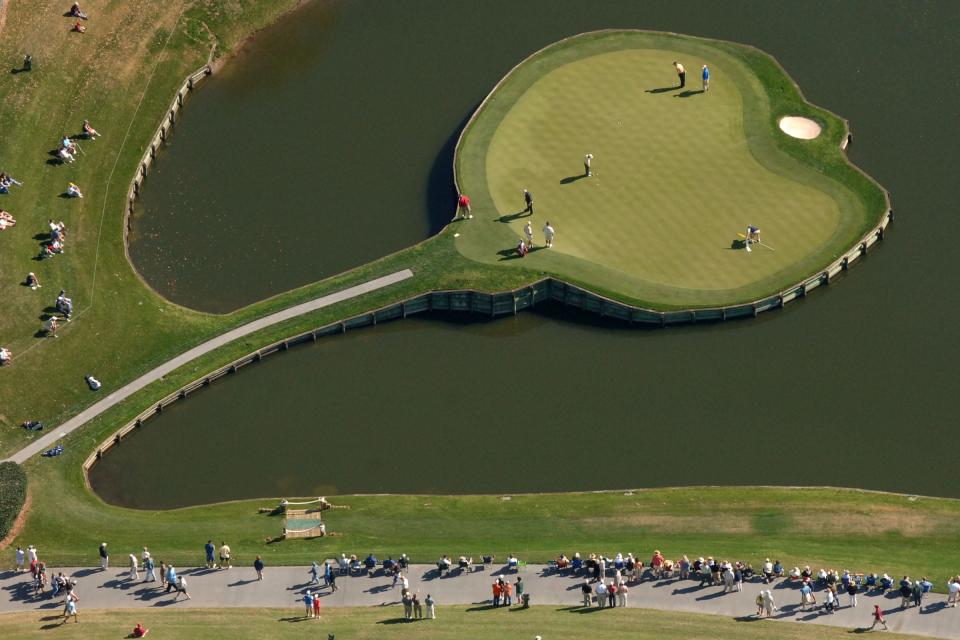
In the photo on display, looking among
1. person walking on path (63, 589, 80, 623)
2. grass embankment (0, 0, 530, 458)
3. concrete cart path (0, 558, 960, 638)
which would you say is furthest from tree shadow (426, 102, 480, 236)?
person walking on path (63, 589, 80, 623)

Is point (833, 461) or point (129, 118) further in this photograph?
point (129, 118)

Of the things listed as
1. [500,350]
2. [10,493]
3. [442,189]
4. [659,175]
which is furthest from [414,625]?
[659,175]

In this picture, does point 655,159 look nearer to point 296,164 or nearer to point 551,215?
point 551,215

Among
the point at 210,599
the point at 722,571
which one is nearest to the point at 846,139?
the point at 722,571

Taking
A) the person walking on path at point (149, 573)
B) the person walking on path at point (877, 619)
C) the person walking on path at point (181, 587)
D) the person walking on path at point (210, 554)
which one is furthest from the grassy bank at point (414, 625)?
the person walking on path at point (210, 554)

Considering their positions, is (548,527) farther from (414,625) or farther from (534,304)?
(534,304)

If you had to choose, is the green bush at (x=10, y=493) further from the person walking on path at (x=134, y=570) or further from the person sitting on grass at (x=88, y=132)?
the person sitting on grass at (x=88, y=132)
